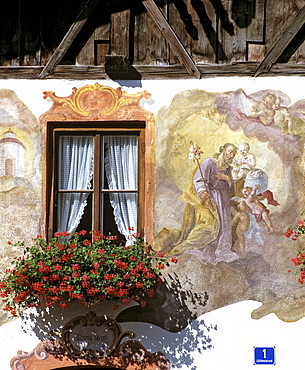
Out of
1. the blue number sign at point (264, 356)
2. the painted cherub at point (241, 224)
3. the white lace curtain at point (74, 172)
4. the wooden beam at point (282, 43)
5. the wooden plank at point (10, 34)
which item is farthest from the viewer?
the wooden plank at point (10, 34)

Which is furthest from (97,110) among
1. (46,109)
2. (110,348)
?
(110,348)

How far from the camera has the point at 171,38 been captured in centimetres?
937

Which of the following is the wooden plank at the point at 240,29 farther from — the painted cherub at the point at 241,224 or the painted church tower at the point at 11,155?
the painted church tower at the point at 11,155

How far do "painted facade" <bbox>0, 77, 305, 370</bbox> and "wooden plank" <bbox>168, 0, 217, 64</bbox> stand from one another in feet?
1.10

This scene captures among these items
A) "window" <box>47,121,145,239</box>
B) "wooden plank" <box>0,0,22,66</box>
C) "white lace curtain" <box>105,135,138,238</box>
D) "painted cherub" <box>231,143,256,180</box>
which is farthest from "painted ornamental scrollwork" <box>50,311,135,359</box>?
"wooden plank" <box>0,0,22,66</box>

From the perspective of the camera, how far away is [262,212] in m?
9.09

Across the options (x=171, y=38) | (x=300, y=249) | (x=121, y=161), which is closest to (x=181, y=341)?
(x=300, y=249)

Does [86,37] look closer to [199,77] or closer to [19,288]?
[199,77]

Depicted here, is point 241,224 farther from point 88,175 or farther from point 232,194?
point 88,175

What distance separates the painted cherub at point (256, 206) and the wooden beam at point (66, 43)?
2616 millimetres

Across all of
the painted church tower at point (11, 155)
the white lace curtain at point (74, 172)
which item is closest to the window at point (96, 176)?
the white lace curtain at point (74, 172)

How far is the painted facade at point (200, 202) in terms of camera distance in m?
8.89

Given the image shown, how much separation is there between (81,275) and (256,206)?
211 centimetres

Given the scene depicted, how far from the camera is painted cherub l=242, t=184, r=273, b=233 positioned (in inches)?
357
